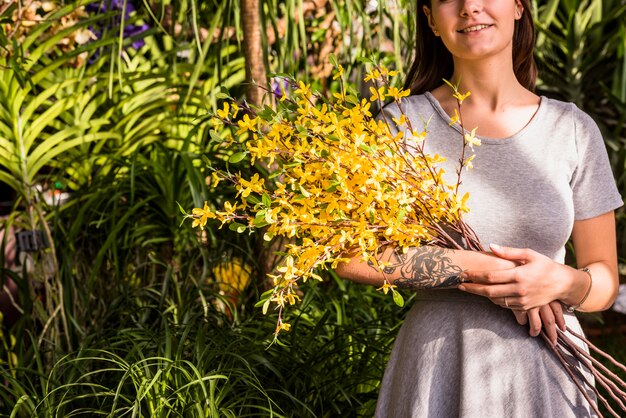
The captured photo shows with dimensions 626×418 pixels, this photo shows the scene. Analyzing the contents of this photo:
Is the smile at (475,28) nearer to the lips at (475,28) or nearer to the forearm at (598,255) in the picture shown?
the lips at (475,28)

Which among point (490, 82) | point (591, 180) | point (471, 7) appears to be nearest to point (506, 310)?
point (591, 180)

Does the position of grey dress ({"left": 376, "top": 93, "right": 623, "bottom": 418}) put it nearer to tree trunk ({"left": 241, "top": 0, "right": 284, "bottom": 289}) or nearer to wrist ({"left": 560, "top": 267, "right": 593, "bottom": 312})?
wrist ({"left": 560, "top": 267, "right": 593, "bottom": 312})

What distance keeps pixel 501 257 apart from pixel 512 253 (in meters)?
0.02

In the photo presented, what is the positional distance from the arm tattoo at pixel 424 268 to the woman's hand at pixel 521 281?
25 millimetres

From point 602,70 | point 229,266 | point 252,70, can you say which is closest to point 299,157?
Answer: point 252,70

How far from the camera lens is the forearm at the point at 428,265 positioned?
4.50ft

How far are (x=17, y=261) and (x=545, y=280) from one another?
231 cm

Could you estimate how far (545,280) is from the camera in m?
1.36

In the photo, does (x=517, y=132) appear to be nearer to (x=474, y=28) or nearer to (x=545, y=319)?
(x=474, y=28)

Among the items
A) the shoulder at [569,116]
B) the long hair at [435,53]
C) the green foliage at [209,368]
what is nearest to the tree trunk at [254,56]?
the green foliage at [209,368]

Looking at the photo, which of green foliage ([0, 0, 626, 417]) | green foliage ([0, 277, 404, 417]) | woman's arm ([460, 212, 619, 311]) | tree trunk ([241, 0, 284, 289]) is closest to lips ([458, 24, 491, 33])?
woman's arm ([460, 212, 619, 311])

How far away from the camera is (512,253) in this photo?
1355 millimetres

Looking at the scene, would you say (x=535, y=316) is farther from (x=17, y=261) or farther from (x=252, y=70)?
(x=17, y=261)

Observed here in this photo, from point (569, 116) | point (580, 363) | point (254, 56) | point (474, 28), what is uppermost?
point (474, 28)
